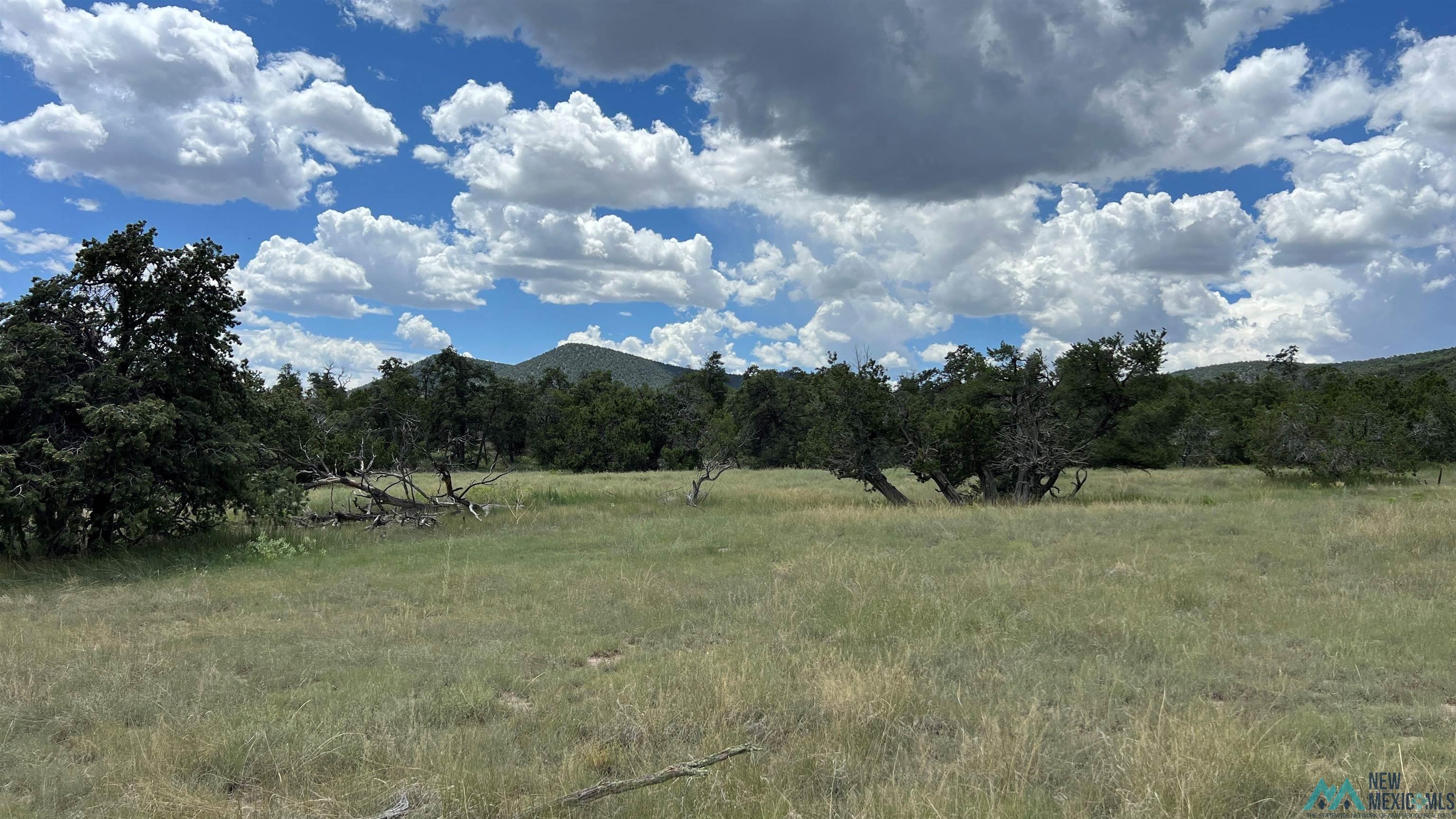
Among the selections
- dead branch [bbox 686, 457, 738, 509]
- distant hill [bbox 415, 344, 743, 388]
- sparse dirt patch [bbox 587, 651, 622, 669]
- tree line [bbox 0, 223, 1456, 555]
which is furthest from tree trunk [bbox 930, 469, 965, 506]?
distant hill [bbox 415, 344, 743, 388]

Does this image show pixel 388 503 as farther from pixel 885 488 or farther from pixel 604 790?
pixel 604 790

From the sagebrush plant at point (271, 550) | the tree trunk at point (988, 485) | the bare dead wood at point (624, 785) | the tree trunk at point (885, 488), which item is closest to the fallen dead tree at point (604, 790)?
the bare dead wood at point (624, 785)

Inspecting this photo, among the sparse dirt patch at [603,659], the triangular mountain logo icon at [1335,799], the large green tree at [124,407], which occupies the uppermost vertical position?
the large green tree at [124,407]

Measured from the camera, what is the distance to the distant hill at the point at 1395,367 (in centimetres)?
7930

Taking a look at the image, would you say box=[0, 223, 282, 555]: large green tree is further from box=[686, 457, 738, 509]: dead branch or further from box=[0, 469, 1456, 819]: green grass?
box=[686, 457, 738, 509]: dead branch

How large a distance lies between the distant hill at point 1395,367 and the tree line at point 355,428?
3777 cm

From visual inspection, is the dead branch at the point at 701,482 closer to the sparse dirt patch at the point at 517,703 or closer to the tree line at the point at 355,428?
the tree line at the point at 355,428

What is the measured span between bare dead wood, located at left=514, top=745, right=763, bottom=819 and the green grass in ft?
0.34

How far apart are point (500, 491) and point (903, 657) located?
2066 centimetres

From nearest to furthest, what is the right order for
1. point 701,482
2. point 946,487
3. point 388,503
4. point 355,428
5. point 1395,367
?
point 388,503 < point 946,487 < point 701,482 < point 355,428 < point 1395,367

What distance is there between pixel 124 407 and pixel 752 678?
13.0 m

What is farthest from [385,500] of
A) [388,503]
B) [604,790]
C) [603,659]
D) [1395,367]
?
[1395,367]

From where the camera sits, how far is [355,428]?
1697 inches

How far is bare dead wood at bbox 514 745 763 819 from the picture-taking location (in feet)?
13.9
